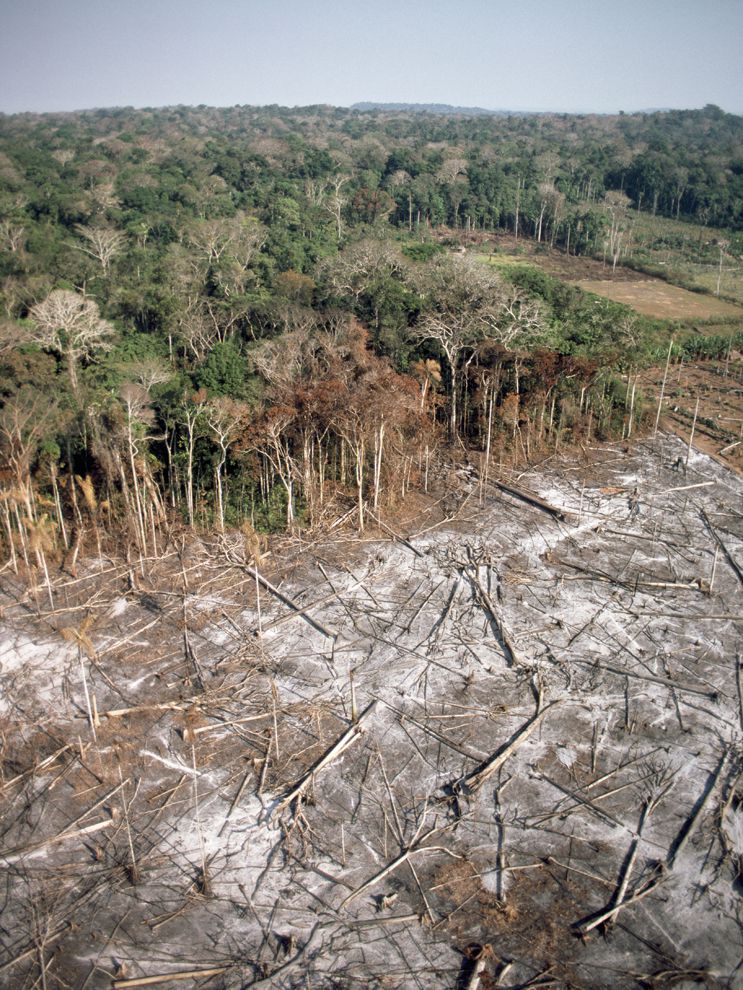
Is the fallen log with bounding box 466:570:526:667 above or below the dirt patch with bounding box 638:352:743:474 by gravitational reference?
below

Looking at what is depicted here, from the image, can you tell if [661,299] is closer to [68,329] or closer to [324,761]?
[68,329]

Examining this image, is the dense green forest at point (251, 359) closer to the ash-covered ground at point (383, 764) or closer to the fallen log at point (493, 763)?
the ash-covered ground at point (383, 764)

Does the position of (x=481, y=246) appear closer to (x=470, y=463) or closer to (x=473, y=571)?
(x=470, y=463)

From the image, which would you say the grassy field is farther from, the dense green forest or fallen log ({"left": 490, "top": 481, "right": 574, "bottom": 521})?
fallen log ({"left": 490, "top": 481, "right": 574, "bottom": 521})

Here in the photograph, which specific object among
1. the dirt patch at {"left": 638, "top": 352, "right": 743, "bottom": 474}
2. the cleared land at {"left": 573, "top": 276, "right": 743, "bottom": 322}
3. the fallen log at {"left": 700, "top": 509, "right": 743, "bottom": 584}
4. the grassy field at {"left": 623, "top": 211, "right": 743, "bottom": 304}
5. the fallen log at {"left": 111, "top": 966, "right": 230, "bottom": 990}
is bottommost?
the fallen log at {"left": 111, "top": 966, "right": 230, "bottom": 990}

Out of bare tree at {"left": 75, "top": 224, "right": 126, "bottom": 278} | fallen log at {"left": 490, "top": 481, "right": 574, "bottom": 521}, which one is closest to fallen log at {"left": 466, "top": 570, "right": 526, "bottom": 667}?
fallen log at {"left": 490, "top": 481, "right": 574, "bottom": 521}

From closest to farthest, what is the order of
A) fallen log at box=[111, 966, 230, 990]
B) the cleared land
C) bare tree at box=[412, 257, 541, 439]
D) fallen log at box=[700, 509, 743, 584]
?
1. fallen log at box=[111, 966, 230, 990]
2. fallen log at box=[700, 509, 743, 584]
3. bare tree at box=[412, 257, 541, 439]
4. the cleared land

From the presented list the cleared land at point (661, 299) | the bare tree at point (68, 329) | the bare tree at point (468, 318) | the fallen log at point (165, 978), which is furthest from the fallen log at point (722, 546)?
the cleared land at point (661, 299)
